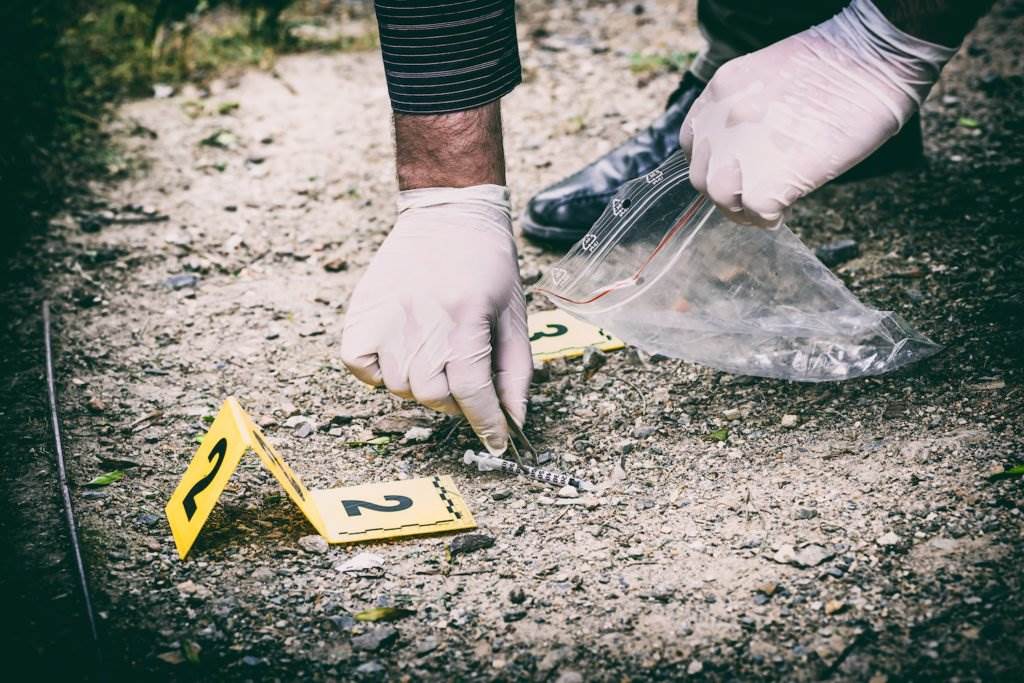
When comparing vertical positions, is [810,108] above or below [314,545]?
above

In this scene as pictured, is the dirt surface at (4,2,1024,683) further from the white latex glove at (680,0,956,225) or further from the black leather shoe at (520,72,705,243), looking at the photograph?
the white latex glove at (680,0,956,225)

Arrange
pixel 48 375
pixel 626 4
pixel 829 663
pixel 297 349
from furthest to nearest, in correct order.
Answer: pixel 626 4 < pixel 297 349 < pixel 48 375 < pixel 829 663

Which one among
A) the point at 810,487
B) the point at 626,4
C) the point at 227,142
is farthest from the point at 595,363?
the point at 626,4

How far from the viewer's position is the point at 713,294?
1.52m

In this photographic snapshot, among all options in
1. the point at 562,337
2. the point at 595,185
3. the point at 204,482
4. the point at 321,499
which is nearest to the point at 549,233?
the point at 595,185

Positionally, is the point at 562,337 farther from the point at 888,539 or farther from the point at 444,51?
the point at 888,539

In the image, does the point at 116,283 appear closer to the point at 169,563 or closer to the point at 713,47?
the point at 169,563

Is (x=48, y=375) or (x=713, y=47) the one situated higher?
(x=713, y=47)

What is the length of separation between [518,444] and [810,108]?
2.22 feet

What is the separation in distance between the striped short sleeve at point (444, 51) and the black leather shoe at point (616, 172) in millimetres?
559

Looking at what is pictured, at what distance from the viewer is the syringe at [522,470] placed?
→ 136 centimetres

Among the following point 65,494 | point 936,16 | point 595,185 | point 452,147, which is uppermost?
point 936,16

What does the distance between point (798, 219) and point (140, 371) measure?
142cm

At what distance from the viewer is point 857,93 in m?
1.31
